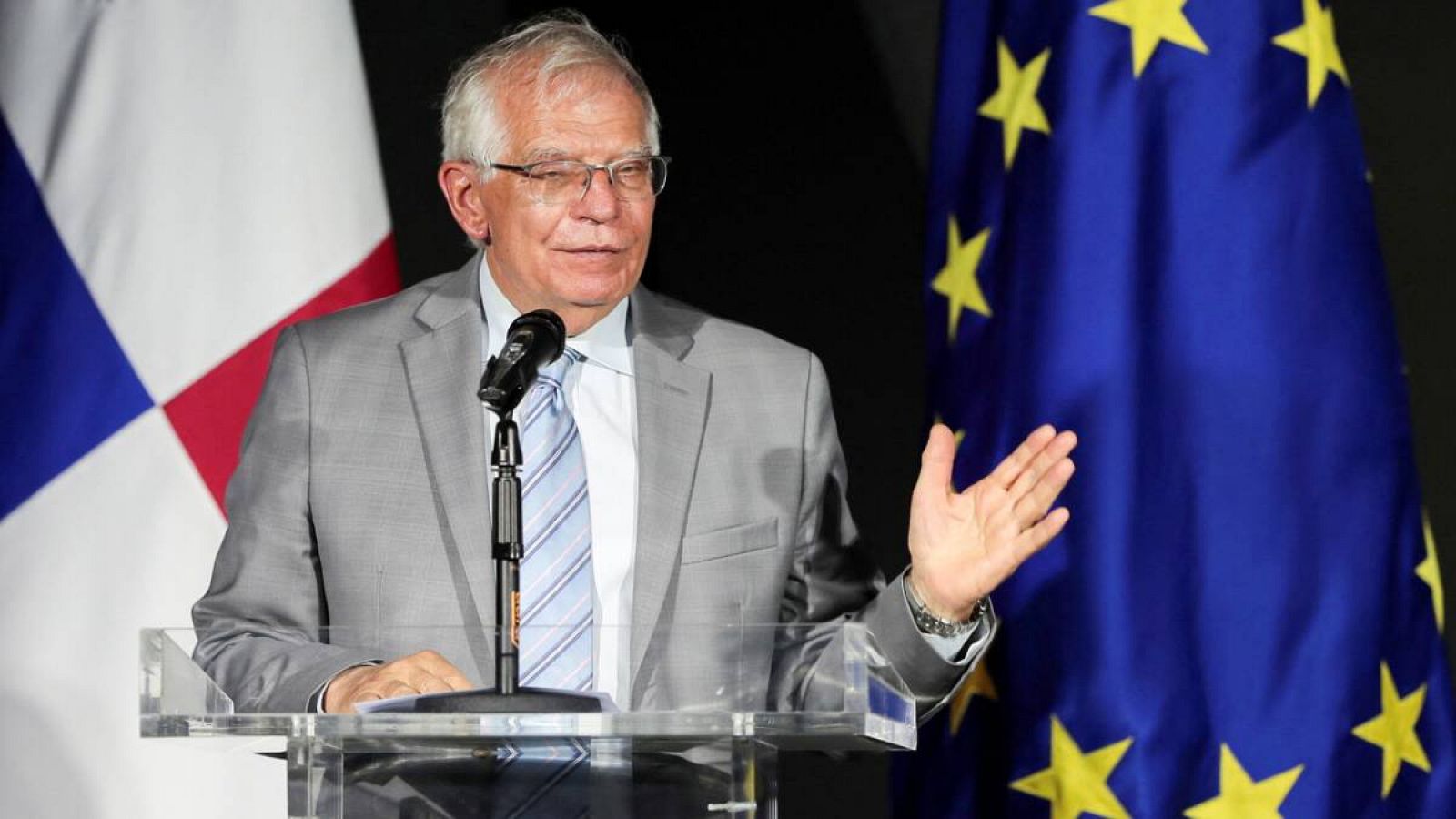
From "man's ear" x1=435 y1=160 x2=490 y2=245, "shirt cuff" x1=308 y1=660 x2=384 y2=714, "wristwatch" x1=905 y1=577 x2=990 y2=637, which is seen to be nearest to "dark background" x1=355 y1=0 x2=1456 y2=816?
"man's ear" x1=435 y1=160 x2=490 y2=245

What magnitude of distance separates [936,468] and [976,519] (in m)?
0.07

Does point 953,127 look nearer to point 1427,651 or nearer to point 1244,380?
point 1244,380

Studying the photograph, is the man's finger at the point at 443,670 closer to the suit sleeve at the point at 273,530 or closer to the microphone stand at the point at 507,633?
the microphone stand at the point at 507,633

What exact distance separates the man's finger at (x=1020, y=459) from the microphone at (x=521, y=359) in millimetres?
541

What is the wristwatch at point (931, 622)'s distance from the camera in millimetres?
2012

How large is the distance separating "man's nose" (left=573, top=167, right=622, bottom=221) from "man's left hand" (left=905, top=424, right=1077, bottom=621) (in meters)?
0.52

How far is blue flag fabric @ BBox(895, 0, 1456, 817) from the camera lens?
2557mm

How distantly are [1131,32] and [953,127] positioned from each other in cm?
34

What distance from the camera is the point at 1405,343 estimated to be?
3277 mm

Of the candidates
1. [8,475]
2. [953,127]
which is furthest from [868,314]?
[8,475]

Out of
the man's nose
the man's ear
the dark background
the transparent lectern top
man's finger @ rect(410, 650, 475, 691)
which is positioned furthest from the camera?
the dark background

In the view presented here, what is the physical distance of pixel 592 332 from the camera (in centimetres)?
236

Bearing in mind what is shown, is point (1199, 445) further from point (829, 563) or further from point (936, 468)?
point (936, 468)

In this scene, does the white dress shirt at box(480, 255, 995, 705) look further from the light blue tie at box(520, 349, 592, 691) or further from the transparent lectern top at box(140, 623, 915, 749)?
the transparent lectern top at box(140, 623, 915, 749)
